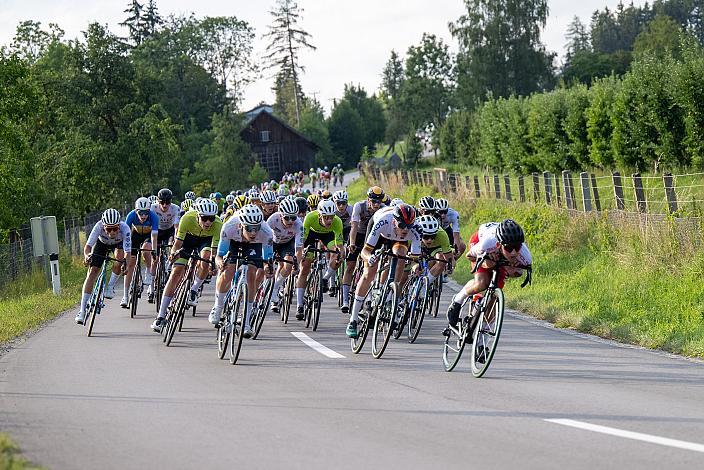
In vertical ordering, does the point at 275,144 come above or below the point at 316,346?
above

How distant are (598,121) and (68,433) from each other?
37.9 meters

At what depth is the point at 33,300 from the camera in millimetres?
24234

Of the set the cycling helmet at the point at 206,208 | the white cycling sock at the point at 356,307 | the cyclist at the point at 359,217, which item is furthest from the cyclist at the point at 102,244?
the white cycling sock at the point at 356,307

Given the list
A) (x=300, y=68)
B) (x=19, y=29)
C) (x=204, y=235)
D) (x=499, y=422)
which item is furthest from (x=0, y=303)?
(x=300, y=68)

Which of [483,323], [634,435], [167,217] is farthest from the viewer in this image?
[167,217]

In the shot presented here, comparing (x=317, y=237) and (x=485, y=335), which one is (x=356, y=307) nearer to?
(x=485, y=335)

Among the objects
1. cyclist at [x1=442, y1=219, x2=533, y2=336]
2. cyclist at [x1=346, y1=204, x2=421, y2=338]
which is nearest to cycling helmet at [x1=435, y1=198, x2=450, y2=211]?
cyclist at [x1=346, y1=204, x2=421, y2=338]

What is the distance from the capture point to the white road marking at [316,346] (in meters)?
13.1

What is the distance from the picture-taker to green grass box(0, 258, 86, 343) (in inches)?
747

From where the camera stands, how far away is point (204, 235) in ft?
53.9

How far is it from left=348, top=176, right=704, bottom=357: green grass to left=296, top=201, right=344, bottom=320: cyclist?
3.50m

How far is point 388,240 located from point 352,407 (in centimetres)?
507

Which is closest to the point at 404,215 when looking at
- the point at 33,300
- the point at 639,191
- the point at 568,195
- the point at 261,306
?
the point at 261,306

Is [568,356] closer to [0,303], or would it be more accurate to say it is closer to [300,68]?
[0,303]
